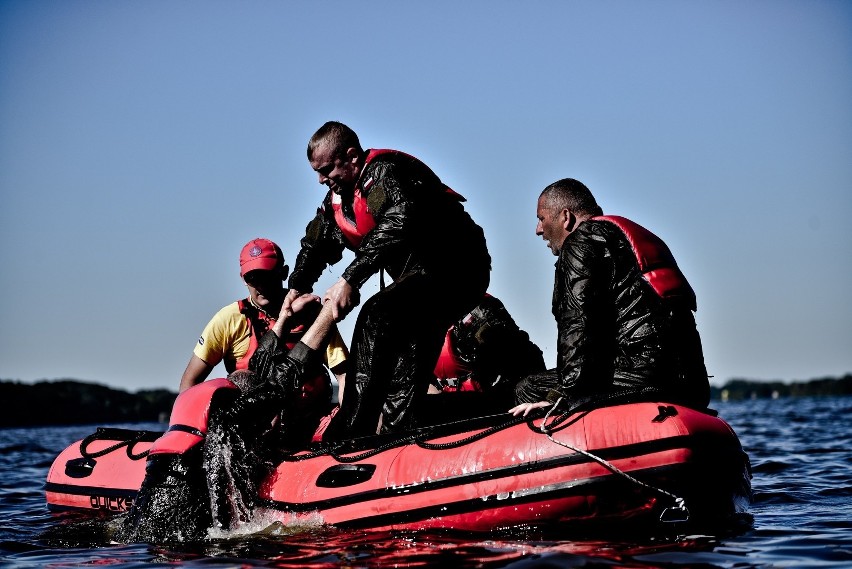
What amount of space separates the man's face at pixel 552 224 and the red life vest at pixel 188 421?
7.42 feet

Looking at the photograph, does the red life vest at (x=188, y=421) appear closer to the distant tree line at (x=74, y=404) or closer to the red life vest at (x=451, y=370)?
the red life vest at (x=451, y=370)

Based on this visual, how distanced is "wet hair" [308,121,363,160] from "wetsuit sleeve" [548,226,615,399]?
165cm

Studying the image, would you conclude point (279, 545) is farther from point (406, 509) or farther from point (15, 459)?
point (15, 459)

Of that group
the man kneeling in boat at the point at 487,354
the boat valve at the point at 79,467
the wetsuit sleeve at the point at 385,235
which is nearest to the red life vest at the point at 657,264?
the wetsuit sleeve at the point at 385,235

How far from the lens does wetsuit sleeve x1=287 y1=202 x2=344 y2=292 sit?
22.6 feet

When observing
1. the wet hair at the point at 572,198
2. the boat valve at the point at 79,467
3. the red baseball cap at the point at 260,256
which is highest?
the red baseball cap at the point at 260,256

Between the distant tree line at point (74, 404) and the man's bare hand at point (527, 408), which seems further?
the distant tree line at point (74, 404)

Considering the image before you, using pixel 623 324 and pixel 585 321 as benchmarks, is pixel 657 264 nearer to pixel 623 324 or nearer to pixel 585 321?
pixel 623 324

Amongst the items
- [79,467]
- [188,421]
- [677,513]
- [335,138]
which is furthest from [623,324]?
[79,467]

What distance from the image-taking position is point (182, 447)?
19.0ft

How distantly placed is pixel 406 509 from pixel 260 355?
153cm

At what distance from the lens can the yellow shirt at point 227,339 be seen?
7.28 m

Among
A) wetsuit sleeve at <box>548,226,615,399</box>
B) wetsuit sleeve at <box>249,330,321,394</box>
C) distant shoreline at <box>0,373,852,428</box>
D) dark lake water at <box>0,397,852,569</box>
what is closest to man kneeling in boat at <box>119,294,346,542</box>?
wetsuit sleeve at <box>249,330,321,394</box>

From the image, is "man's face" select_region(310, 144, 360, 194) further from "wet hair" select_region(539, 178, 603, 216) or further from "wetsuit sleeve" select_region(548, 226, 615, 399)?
"wetsuit sleeve" select_region(548, 226, 615, 399)
